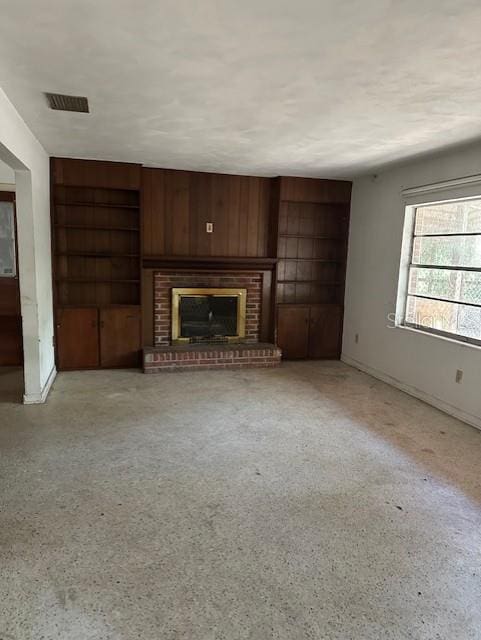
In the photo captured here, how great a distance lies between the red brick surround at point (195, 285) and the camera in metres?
5.41

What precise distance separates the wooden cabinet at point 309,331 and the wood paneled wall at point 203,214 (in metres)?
0.91

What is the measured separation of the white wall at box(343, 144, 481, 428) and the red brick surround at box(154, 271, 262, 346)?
1.29 m

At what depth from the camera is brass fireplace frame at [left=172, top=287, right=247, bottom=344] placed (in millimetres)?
5469

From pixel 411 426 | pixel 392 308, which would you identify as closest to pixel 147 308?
pixel 392 308

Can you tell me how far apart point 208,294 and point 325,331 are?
5.67 feet

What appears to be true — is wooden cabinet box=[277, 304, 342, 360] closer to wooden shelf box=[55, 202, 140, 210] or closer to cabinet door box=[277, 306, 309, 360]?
cabinet door box=[277, 306, 309, 360]

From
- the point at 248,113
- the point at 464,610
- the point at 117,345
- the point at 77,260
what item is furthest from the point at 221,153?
the point at 464,610

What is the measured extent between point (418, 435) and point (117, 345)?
11.4 ft

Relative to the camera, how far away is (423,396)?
439 centimetres

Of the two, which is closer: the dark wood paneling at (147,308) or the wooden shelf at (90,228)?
the wooden shelf at (90,228)

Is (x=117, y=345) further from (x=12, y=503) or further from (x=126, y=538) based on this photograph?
(x=126, y=538)

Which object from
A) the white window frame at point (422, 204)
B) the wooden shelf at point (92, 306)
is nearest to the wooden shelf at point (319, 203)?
the white window frame at point (422, 204)

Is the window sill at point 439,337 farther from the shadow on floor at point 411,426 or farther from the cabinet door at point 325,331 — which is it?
the cabinet door at point 325,331

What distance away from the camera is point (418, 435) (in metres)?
3.54
